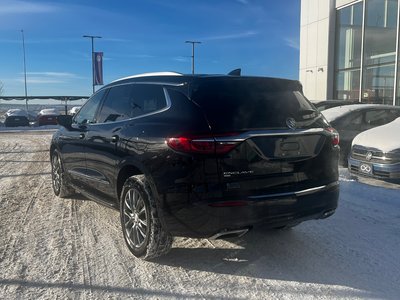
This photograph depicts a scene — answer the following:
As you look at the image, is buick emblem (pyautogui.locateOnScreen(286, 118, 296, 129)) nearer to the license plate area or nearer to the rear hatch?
the rear hatch

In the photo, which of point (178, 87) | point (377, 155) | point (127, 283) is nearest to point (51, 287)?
point (127, 283)

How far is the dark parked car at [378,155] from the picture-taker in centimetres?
739

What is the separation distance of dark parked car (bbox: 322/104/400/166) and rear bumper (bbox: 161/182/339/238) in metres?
5.99

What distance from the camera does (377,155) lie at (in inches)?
303

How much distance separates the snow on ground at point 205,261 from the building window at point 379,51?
467 inches

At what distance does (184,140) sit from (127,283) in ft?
4.33

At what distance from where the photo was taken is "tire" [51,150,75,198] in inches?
257

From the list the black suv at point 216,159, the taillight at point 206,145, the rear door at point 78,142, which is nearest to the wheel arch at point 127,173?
the black suv at point 216,159

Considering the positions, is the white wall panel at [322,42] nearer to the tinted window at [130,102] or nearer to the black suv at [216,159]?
the tinted window at [130,102]

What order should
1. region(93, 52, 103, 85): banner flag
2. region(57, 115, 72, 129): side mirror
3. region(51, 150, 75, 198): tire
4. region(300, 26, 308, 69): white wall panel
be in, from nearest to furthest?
region(57, 115, 72, 129): side mirror
region(51, 150, 75, 198): tire
region(300, 26, 308, 69): white wall panel
region(93, 52, 103, 85): banner flag

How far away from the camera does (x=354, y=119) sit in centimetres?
980

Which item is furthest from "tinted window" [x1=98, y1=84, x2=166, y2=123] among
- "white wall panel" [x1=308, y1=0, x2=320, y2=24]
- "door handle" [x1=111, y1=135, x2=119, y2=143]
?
"white wall panel" [x1=308, y1=0, x2=320, y2=24]

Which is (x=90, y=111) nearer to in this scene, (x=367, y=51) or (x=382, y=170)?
(x=382, y=170)

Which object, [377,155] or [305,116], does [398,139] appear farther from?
[305,116]
